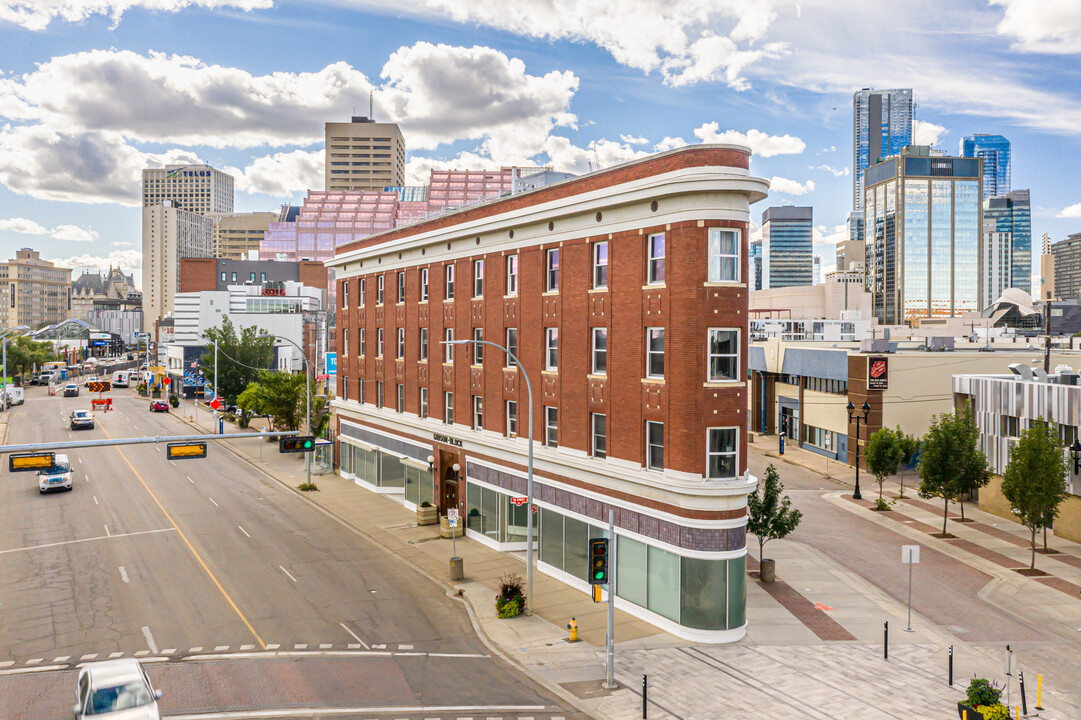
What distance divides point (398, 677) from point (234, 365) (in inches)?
2826

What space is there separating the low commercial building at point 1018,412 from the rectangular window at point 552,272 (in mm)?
22558

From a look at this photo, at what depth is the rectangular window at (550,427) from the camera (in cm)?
3041

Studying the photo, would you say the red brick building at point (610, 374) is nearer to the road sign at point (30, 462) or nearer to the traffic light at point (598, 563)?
the traffic light at point (598, 563)

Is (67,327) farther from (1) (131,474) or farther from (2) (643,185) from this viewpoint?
(2) (643,185)

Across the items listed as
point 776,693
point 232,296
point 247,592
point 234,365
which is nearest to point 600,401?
point 776,693

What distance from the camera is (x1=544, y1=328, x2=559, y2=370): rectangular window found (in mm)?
30594

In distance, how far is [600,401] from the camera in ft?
90.9

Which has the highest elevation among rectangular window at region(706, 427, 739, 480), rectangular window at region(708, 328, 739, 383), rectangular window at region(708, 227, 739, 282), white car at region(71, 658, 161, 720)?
rectangular window at region(708, 227, 739, 282)

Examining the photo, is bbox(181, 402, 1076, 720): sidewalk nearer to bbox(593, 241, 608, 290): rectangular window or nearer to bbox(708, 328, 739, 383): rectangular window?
bbox(708, 328, 739, 383): rectangular window

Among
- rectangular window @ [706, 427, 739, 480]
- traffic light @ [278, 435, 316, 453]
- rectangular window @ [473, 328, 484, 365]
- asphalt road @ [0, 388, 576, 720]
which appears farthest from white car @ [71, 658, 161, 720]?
rectangular window @ [473, 328, 484, 365]

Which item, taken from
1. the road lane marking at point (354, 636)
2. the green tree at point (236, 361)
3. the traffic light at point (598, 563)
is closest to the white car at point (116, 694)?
the road lane marking at point (354, 636)

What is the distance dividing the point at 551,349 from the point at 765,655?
14080 mm

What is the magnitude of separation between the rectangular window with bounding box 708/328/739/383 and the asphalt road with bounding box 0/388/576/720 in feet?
36.2

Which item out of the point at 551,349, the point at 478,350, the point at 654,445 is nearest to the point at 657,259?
the point at 654,445
